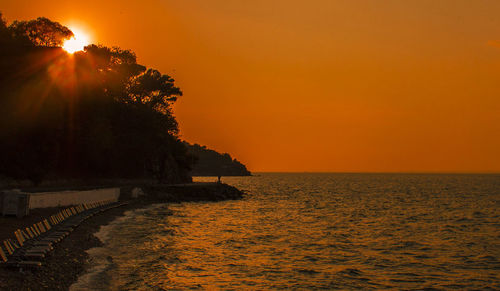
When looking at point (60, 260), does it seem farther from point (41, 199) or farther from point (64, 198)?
point (64, 198)

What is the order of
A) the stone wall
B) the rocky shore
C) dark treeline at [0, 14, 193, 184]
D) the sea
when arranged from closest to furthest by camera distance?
the rocky shore → the sea → the stone wall → dark treeline at [0, 14, 193, 184]

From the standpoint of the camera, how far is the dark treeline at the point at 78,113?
46.8m

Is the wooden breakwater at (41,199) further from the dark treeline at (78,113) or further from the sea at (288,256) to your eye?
the dark treeline at (78,113)

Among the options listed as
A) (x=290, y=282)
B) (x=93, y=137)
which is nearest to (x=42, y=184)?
(x=93, y=137)

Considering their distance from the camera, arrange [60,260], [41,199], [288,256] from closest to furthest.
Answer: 1. [60,260]
2. [288,256]
3. [41,199]

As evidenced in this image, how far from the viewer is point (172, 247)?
28.7 metres

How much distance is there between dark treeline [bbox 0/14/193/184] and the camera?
46.8 metres

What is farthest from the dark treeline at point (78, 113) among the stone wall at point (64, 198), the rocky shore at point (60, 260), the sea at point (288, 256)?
the sea at point (288, 256)

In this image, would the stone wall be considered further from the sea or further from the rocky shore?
the sea

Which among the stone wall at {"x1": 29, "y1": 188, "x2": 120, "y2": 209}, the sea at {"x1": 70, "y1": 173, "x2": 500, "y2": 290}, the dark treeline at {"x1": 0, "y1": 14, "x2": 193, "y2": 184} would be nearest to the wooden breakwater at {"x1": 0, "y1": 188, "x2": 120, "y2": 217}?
the stone wall at {"x1": 29, "y1": 188, "x2": 120, "y2": 209}

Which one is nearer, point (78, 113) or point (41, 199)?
point (41, 199)

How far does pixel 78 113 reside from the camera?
58.6 metres

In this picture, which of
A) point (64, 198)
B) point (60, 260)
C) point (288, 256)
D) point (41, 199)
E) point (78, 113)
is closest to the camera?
point (60, 260)

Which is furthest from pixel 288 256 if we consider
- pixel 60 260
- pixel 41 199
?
pixel 41 199
